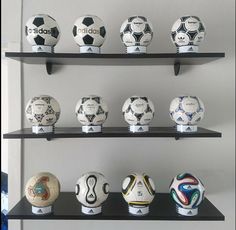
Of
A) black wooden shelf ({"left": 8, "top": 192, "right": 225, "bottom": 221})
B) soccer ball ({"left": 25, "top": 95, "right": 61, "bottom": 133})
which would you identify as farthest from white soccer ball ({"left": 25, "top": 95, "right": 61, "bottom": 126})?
black wooden shelf ({"left": 8, "top": 192, "right": 225, "bottom": 221})

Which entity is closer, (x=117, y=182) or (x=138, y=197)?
(x=138, y=197)

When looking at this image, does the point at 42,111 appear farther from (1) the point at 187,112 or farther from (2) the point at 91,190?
(1) the point at 187,112

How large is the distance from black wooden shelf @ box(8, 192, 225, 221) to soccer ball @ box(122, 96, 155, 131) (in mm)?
322

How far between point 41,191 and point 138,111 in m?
0.43

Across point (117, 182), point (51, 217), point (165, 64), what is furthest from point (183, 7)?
point (51, 217)

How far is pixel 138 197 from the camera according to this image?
38.1 inches

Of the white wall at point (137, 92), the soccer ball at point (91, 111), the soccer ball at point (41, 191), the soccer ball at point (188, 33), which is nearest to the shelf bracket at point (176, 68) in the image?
the white wall at point (137, 92)

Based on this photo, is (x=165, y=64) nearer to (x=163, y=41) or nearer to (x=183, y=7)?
(x=163, y=41)

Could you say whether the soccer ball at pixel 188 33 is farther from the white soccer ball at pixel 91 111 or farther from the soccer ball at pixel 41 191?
the soccer ball at pixel 41 191

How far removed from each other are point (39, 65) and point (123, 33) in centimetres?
40

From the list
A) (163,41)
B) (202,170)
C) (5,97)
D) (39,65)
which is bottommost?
(202,170)

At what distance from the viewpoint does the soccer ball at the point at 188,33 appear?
3.18 feet

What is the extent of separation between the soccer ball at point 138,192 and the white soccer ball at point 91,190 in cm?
8

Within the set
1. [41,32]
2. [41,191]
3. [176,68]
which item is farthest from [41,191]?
[176,68]
